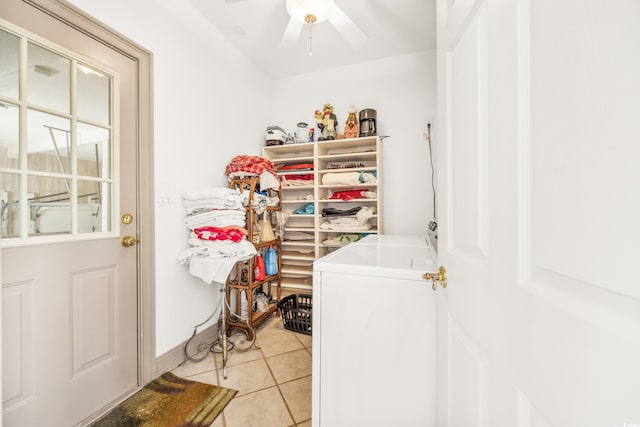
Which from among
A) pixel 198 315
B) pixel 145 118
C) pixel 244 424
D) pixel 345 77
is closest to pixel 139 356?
pixel 198 315

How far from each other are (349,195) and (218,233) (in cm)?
150

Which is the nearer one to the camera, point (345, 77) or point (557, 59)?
point (557, 59)

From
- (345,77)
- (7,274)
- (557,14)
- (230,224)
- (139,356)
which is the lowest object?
(139,356)

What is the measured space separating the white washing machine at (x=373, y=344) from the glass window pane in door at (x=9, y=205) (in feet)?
4.40

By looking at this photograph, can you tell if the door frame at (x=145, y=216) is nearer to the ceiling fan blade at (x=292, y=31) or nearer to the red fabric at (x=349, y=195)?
the ceiling fan blade at (x=292, y=31)

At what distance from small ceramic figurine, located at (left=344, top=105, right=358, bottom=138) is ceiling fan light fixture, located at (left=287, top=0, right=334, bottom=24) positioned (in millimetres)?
1142

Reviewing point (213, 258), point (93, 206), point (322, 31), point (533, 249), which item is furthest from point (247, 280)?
point (322, 31)

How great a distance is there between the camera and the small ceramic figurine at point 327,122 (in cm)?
285

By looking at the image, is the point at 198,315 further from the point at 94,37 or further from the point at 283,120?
the point at 283,120

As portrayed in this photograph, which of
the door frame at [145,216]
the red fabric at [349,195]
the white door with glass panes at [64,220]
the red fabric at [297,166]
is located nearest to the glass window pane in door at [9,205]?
the white door with glass panes at [64,220]

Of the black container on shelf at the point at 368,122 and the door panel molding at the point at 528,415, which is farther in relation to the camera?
the black container on shelf at the point at 368,122

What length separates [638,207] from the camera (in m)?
0.26

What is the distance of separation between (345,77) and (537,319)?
3.15 m

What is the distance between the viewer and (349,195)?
9.27 ft
